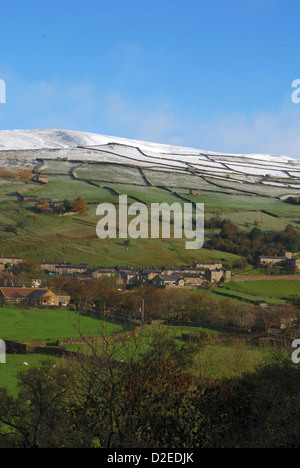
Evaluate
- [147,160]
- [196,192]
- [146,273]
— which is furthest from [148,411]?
[147,160]

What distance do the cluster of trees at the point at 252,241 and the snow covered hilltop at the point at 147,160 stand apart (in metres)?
41.3

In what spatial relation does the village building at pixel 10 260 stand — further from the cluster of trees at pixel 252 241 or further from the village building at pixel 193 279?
the cluster of trees at pixel 252 241

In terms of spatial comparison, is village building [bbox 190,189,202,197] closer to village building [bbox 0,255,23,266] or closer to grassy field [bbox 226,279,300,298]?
grassy field [bbox 226,279,300,298]

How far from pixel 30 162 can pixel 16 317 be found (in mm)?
101301

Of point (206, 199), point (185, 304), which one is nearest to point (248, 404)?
point (185, 304)

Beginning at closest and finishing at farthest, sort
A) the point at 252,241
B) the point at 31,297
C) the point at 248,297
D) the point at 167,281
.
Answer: the point at 31,297
the point at 248,297
the point at 167,281
the point at 252,241

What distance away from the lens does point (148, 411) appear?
17359mm

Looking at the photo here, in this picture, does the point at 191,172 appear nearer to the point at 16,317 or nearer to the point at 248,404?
the point at 16,317

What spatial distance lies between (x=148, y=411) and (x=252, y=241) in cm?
7047

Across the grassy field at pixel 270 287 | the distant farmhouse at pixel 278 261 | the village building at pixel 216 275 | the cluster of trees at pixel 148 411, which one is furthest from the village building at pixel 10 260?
the cluster of trees at pixel 148 411

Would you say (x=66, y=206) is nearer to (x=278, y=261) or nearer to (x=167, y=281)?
(x=167, y=281)

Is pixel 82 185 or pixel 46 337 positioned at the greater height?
pixel 82 185

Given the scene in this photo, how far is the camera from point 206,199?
11375 centimetres
